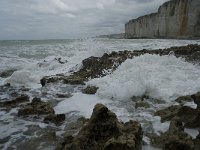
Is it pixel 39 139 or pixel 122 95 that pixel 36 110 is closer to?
pixel 39 139

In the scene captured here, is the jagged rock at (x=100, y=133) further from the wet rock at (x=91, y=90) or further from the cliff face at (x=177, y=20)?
the cliff face at (x=177, y=20)

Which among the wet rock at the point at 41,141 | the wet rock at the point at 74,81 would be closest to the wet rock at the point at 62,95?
the wet rock at the point at 74,81

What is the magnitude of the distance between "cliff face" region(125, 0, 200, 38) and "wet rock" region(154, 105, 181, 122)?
28.9 metres

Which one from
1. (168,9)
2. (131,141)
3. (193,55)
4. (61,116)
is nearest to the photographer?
(131,141)

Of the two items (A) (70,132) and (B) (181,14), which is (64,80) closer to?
(A) (70,132)

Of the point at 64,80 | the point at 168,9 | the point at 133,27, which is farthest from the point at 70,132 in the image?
the point at 133,27

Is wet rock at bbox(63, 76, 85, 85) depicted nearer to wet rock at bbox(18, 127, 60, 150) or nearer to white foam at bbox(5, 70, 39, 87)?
white foam at bbox(5, 70, 39, 87)

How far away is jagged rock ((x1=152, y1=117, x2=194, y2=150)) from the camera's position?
12.0 feet

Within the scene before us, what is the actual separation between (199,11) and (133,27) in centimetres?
4022

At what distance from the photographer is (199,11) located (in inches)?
1288

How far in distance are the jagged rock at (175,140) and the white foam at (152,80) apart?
7.93ft

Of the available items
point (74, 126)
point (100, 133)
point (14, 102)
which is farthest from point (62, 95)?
point (100, 133)

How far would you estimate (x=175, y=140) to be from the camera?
12.3ft

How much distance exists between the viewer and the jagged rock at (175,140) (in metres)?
3.65
